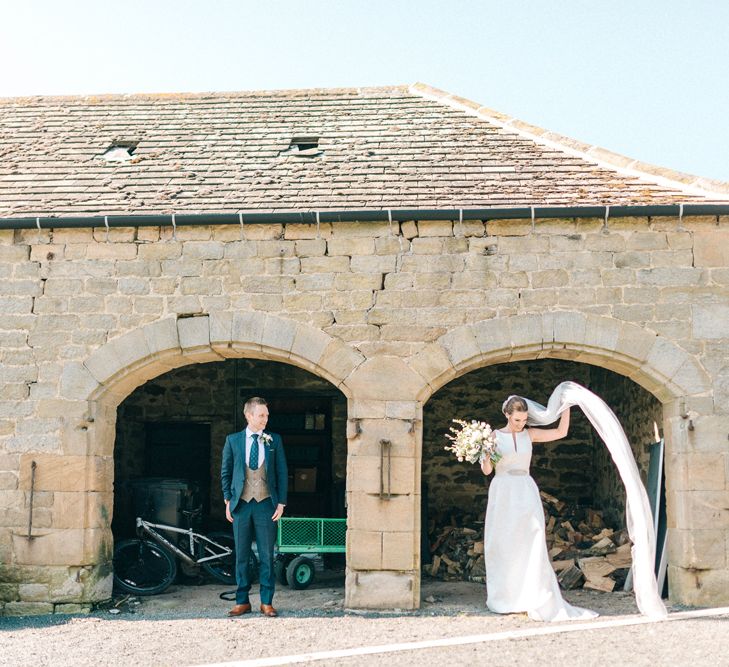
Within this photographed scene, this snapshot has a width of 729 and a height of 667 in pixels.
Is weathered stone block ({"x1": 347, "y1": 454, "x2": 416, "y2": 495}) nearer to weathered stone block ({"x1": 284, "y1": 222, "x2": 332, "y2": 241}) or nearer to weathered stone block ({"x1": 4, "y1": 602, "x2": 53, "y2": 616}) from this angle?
weathered stone block ({"x1": 284, "y1": 222, "x2": 332, "y2": 241})

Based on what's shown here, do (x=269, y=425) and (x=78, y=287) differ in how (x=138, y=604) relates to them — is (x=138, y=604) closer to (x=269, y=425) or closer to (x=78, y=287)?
(x=78, y=287)

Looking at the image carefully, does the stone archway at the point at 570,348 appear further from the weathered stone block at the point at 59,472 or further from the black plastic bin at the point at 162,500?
the black plastic bin at the point at 162,500

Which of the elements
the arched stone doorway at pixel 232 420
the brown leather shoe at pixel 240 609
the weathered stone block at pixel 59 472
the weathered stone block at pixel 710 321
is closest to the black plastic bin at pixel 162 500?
the weathered stone block at pixel 59 472

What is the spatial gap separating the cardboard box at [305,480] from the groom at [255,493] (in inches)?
167

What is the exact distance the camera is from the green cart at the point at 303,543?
8156 millimetres

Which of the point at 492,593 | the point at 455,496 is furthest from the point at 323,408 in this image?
the point at 492,593

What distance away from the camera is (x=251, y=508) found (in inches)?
256

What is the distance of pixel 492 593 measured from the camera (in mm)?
6773

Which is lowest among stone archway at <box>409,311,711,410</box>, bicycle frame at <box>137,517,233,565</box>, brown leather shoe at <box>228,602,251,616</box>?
brown leather shoe at <box>228,602,251,616</box>

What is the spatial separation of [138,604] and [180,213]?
3.57 meters

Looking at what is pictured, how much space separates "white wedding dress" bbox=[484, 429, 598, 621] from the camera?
6445 mm

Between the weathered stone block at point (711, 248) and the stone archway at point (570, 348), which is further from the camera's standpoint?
the weathered stone block at point (711, 248)

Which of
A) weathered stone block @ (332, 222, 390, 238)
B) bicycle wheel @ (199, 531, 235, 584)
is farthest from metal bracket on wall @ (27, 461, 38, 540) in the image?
weathered stone block @ (332, 222, 390, 238)

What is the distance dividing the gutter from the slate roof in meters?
0.15
